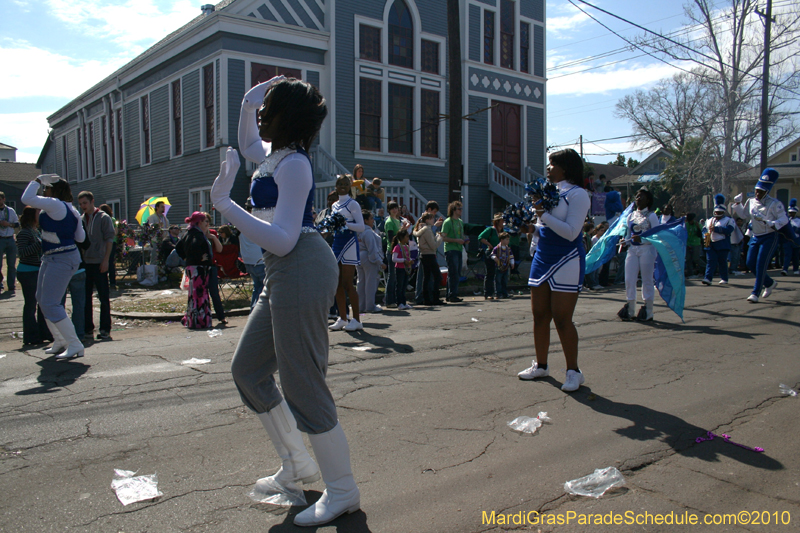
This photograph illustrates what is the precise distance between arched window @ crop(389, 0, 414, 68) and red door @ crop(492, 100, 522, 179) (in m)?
4.29

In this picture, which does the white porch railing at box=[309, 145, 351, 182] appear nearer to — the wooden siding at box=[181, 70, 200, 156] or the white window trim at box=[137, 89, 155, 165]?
the wooden siding at box=[181, 70, 200, 156]

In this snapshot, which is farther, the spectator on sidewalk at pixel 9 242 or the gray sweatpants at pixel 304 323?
the spectator on sidewalk at pixel 9 242

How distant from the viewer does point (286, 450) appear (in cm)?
302

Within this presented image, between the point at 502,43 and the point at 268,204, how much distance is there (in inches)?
915

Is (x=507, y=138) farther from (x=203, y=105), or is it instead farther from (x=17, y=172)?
(x=17, y=172)

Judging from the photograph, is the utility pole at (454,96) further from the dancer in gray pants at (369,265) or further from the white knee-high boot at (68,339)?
the white knee-high boot at (68,339)

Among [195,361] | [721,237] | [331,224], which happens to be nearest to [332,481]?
[331,224]

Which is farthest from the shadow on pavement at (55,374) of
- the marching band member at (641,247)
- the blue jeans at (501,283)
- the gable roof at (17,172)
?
the gable roof at (17,172)

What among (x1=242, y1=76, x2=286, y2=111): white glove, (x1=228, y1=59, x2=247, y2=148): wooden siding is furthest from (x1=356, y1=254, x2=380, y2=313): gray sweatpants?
Result: (x1=228, y1=59, x2=247, y2=148): wooden siding

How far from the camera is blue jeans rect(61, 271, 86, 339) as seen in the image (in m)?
7.27

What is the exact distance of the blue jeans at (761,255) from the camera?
10148 millimetres

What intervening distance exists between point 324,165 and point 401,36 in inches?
244

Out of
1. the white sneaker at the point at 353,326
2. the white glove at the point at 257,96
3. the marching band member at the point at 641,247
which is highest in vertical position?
the white glove at the point at 257,96

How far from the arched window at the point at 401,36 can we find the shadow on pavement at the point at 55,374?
56.4 ft
